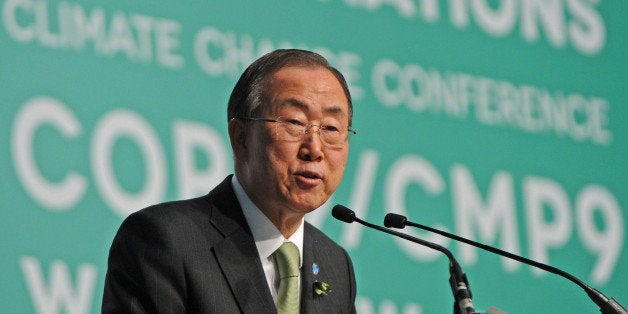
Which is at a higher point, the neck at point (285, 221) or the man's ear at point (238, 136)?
the man's ear at point (238, 136)

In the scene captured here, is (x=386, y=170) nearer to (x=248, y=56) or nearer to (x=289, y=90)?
(x=248, y=56)

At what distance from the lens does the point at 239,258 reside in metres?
2.89

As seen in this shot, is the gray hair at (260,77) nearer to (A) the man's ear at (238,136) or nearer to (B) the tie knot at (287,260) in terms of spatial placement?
(A) the man's ear at (238,136)

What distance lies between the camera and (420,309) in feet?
14.8

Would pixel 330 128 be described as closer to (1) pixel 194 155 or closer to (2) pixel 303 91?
(2) pixel 303 91

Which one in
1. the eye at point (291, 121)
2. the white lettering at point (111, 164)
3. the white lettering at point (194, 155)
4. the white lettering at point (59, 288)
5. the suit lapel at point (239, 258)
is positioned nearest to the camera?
the suit lapel at point (239, 258)

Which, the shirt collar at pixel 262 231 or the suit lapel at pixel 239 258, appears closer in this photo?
the suit lapel at pixel 239 258

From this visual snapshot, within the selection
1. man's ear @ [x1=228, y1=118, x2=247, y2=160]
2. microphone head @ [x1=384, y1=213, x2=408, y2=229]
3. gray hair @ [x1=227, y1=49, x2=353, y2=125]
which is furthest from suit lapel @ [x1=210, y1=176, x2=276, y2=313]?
microphone head @ [x1=384, y1=213, x2=408, y2=229]

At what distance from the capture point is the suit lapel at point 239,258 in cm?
282

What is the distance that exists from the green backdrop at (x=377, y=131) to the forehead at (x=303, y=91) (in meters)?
1.09

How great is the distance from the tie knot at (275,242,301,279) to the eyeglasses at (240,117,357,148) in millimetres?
294

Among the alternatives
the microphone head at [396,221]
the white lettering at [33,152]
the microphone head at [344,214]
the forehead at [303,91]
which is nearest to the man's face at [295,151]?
the forehead at [303,91]

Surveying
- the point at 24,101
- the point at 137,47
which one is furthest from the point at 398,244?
the point at 24,101

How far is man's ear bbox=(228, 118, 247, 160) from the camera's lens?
119 inches
